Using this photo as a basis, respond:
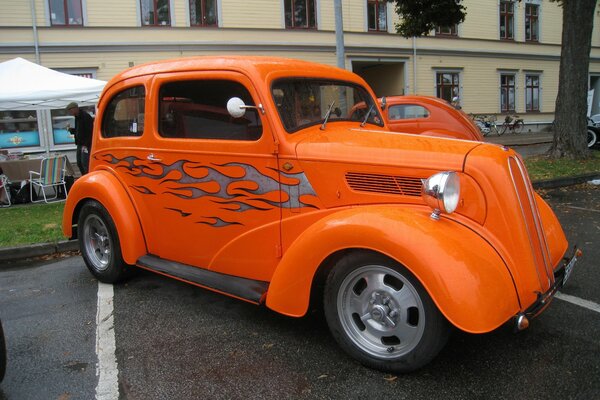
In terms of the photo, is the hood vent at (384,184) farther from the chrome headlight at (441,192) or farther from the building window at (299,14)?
the building window at (299,14)

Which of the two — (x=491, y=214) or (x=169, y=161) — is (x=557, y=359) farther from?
(x=169, y=161)

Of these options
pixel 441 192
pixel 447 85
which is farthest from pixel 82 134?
pixel 447 85

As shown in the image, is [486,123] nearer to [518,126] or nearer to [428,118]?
[518,126]

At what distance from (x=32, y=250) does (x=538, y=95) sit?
26847 mm

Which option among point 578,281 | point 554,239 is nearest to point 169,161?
point 554,239

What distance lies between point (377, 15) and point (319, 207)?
20534mm

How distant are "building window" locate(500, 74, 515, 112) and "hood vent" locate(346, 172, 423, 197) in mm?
24773

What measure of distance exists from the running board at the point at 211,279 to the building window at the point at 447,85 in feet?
70.1

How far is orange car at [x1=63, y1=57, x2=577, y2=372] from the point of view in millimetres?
2660

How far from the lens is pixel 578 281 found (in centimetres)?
423

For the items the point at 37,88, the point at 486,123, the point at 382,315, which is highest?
the point at 37,88

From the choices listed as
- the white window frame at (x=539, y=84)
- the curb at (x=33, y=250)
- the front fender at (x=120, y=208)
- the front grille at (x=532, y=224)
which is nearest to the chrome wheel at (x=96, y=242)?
the front fender at (x=120, y=208)

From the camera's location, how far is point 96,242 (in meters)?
4.81

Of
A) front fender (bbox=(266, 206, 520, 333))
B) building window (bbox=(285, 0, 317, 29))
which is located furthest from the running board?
building window (bbox=(285, 0, 317, 29))
